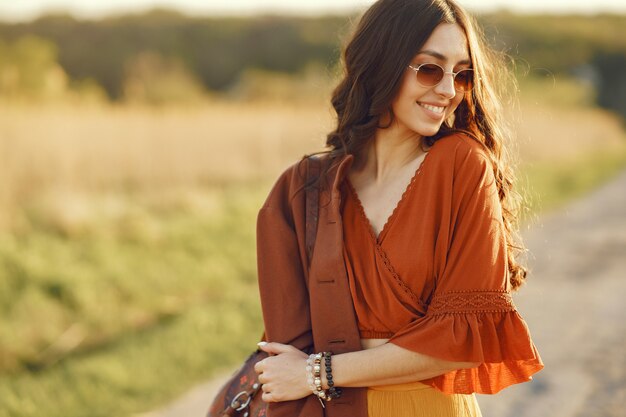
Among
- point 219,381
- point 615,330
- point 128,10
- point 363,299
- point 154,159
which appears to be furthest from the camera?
point 128,10

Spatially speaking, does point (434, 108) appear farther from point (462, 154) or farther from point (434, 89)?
point (462, 154)

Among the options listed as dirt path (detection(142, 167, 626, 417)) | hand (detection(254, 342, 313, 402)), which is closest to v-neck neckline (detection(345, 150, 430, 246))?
hand (detection(254, 342, 313, 402))

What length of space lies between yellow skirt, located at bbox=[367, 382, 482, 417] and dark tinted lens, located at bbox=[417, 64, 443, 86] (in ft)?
2.53

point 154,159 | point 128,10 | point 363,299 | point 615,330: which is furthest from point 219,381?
point 128,10

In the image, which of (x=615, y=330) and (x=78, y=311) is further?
(x=78, y=311)

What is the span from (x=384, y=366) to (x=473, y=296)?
0.90ft

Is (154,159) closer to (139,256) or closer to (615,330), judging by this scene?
(139,256)

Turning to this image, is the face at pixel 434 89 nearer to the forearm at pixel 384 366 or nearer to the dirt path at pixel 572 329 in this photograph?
the forearm at pixel 384 366

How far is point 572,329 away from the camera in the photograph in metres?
5.50

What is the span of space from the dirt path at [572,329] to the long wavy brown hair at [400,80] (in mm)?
512

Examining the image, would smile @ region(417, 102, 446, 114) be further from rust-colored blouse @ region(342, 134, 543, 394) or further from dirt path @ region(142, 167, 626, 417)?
dirt path @ region(142, 167, 626, 417)

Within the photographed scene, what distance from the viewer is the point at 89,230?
7473 millimetres

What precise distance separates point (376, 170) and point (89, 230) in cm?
587

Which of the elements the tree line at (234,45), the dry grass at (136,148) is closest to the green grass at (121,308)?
the dry grass at (136,148)
